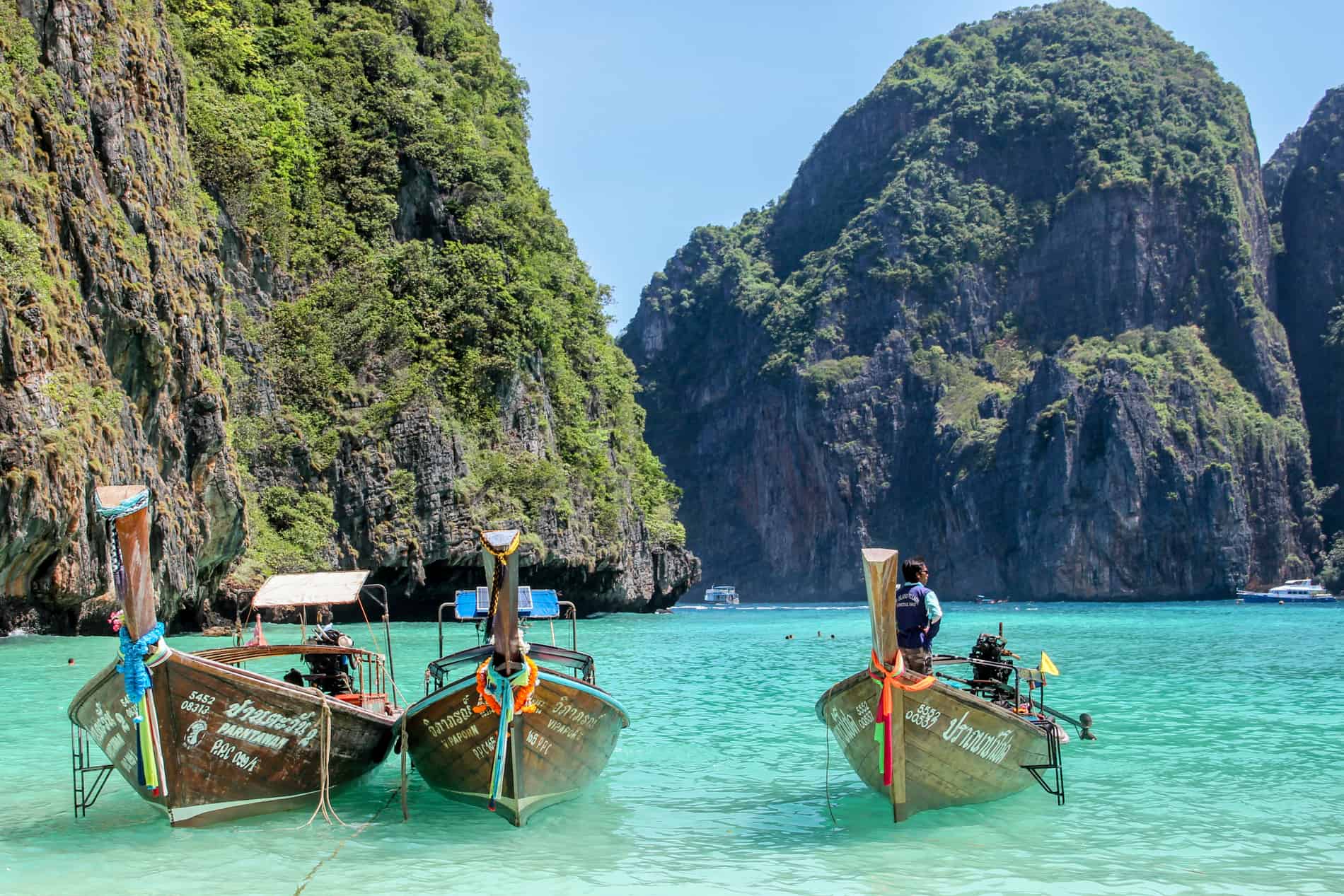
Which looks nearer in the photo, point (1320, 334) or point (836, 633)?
point (836, 633)

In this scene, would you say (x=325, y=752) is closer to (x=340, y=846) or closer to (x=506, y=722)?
(x=340, y=846)

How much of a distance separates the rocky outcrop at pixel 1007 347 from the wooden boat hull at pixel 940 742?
95276 mm

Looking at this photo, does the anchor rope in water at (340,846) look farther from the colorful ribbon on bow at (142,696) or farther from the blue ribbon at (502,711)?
the colorful ribbon on bow at (142,696)

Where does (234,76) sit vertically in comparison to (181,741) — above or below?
above

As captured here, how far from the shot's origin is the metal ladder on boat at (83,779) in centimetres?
1194

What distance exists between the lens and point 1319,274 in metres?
118

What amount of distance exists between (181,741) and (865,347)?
407ft

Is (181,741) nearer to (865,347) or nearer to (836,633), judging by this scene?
(836,633)

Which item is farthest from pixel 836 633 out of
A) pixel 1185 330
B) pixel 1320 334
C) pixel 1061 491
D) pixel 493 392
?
pixel 1320 334

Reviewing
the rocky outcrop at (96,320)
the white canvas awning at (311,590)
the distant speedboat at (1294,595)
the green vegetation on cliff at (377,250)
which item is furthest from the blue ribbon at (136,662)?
the distant speedboat at (1294,595)

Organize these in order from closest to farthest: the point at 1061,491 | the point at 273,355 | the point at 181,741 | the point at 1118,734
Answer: the point at 181,741 < the point at 1118,734 < the point at 273,355 < the point at 1061,491

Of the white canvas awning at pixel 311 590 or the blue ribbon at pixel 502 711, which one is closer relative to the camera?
the blue ribbon at pixel 502 711

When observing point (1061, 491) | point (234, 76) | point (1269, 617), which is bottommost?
point (1269, 617)

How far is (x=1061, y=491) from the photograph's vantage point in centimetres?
10538
